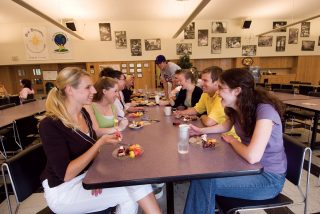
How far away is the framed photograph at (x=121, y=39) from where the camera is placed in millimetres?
8117

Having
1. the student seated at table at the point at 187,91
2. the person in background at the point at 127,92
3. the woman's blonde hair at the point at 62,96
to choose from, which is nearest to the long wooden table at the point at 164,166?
the woman's blonde hair at the point at 62,96

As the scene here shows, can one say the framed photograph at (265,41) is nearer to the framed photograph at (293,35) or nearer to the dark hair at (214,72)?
the framed photograph at (293,35)

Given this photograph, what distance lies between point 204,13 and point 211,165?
7.38 meters

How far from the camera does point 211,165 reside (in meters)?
1.12

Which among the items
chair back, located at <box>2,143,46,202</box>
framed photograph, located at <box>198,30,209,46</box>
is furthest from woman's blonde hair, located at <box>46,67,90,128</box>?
framed photograph, located at <box>198,30,209,46</box>

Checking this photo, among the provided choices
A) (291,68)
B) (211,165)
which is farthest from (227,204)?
(291,68)

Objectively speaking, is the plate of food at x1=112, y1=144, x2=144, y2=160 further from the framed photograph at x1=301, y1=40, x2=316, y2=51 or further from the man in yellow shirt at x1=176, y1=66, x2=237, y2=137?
the framed photograph at x1=301, y1=40, x2=316, y2=51

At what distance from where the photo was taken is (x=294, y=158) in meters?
1.39

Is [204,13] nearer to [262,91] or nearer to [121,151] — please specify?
[262,91]

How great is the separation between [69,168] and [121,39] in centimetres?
769

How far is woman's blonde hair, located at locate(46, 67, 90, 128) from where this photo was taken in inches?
50.1

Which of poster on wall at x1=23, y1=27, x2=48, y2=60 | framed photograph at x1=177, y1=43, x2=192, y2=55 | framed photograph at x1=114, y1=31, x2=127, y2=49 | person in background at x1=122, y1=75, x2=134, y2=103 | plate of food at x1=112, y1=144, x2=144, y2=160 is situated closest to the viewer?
plate of food at x1=112, y1=144, x2=144, y2=160

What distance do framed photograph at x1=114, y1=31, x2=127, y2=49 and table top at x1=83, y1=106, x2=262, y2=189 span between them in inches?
289

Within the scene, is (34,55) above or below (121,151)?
above
